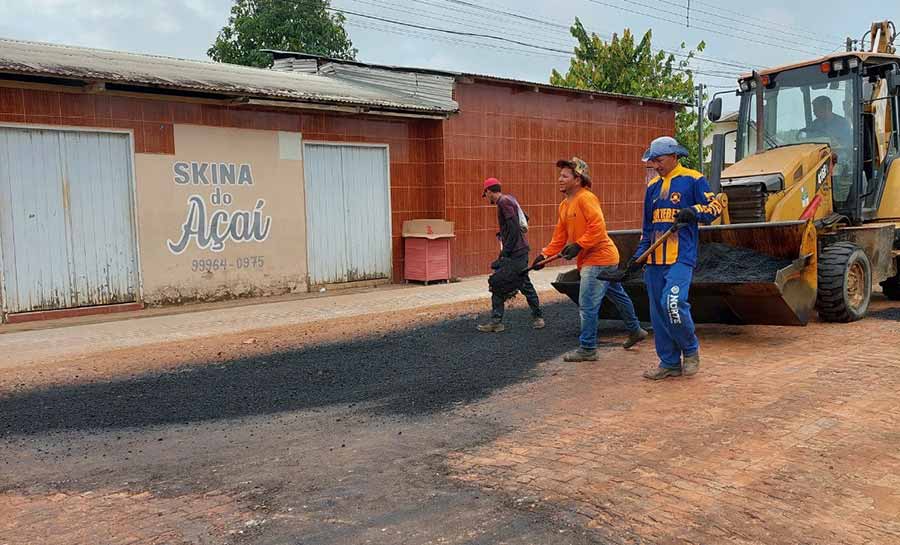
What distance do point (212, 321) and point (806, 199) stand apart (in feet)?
23.8

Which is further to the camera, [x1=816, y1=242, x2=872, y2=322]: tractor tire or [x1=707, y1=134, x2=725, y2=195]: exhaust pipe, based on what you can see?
[x1=707, y1=134, x2=725, y2=195]: exhaust pipe

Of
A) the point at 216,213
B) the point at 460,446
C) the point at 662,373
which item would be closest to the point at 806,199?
the point at 662,373

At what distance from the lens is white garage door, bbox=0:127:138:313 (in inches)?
377

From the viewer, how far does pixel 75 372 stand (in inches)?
284

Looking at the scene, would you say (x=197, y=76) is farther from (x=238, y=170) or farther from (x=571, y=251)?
(x=571, y=251)

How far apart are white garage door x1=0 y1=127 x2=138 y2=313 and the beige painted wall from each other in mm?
278

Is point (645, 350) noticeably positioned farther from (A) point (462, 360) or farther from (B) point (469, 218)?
(B) point (469, 218)

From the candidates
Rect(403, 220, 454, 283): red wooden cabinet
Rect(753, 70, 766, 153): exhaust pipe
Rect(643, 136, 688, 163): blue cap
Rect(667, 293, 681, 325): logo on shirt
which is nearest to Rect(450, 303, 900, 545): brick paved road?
Rect(667, 293, 681, 325): logo on shirt

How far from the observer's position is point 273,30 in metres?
33.6

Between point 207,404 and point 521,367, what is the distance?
8.73ft

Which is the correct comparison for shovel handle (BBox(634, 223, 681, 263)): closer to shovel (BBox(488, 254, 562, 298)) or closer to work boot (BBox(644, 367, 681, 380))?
work boot (BBox(644, 367, 681, 380))

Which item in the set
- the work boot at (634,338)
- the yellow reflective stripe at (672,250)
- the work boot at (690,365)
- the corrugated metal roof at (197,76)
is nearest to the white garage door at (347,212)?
the corrugated metal roof at (197,76)

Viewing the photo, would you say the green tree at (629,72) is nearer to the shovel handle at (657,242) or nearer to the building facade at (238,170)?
the building facade at (238,170)

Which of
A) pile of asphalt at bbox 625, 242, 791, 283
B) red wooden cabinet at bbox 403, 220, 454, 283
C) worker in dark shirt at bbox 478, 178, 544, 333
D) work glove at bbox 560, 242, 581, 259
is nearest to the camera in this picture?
work glove at bbox 560, 242, 581, 259
